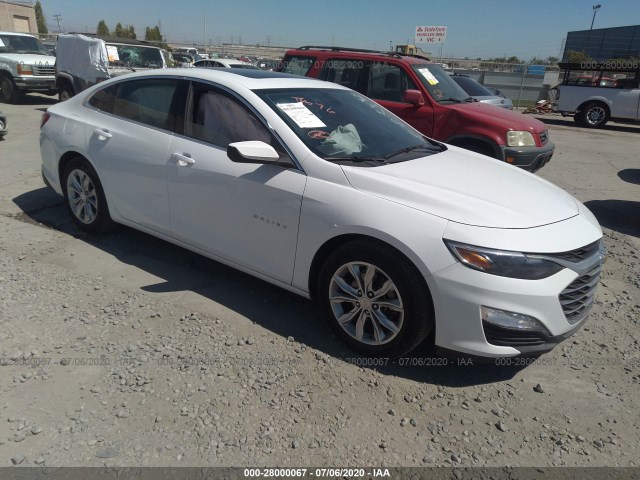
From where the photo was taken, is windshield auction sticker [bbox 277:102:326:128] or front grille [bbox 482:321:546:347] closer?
front grille [bbox 482:321:546:347]

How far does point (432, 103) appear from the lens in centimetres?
683

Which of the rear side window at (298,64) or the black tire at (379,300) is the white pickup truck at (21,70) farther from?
the black tire at (379,300)

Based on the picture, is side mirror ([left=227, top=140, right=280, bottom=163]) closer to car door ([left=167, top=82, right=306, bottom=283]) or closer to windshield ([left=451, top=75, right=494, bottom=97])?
car door ([left=167, top=82, right=306, bottom=283])

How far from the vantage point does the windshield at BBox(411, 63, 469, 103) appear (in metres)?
7.00

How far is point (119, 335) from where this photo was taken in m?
3.21

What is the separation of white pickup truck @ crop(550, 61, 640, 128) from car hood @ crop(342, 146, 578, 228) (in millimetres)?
14478

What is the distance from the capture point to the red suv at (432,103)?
255 inches

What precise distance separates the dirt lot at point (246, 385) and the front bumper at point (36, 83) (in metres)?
11.6

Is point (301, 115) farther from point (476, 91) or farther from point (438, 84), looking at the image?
point (476, 91)

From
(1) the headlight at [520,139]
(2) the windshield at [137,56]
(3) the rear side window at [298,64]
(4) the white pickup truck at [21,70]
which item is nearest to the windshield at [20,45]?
(4) the white pickup truck at [21,70]

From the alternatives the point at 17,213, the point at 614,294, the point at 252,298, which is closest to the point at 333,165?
the point at 252,298

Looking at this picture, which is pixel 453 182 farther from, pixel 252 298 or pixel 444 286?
pixel 252 298

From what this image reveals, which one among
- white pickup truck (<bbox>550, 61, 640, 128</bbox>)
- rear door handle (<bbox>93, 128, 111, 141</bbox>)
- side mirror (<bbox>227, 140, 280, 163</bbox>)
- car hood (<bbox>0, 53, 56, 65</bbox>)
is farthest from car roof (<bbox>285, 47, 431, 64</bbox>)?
white pickup truck (<bbox>550, 61, 640, 128</bbox>)

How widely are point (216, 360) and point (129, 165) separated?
1932 millimetres
